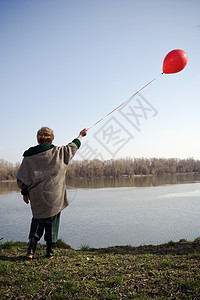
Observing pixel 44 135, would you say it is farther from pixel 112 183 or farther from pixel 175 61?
pixel 112 183

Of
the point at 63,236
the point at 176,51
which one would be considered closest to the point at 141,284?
the point at 176,51

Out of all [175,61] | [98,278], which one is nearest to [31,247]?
[98,278]

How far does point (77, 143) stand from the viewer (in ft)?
14.3

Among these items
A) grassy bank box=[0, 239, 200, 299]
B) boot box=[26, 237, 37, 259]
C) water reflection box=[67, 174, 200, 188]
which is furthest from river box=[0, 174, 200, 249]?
water reflection box=[67, 174, 200, 188]

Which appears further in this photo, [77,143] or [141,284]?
[77,143]

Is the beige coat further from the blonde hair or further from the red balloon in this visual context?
the red balloon

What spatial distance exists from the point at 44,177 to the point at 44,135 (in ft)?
2.29

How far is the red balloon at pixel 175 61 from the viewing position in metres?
5.90

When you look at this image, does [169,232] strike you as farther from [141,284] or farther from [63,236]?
[141,284]

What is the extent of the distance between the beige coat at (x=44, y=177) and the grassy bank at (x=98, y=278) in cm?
82

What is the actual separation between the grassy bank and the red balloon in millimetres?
4160

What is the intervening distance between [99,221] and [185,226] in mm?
3473

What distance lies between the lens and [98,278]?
10.8 ft

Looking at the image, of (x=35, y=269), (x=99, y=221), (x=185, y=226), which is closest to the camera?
(x=35, y=269)
